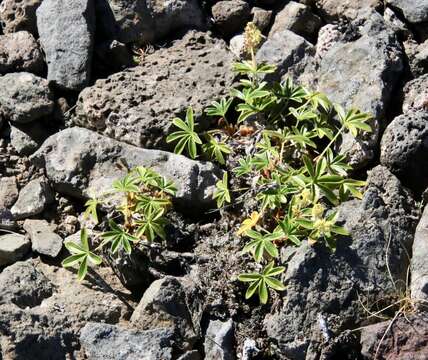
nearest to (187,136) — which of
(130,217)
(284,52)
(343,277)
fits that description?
(130,217)

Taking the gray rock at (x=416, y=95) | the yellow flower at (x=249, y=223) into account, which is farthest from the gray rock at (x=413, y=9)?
the yellow flower at (x=249, y=223)

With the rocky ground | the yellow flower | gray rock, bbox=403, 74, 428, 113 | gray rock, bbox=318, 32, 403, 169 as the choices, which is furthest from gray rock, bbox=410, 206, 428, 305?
the yellow flower

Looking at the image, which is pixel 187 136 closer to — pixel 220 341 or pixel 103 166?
pixel 103 166

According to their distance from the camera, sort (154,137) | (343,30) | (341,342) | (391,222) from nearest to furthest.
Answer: (341,342) → (391,222) → (154,137) → (343,30)

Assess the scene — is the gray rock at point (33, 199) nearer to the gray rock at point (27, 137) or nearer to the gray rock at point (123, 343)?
the gray rock at point (27, 137)

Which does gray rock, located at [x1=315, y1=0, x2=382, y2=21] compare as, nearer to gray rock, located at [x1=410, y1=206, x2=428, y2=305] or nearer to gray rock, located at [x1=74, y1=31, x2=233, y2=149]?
gray rock, located at [x1=74, y1=31, x2=233, y2=149]

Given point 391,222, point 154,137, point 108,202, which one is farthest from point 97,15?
point 391,222

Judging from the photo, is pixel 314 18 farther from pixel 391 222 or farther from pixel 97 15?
pixel 391 222
